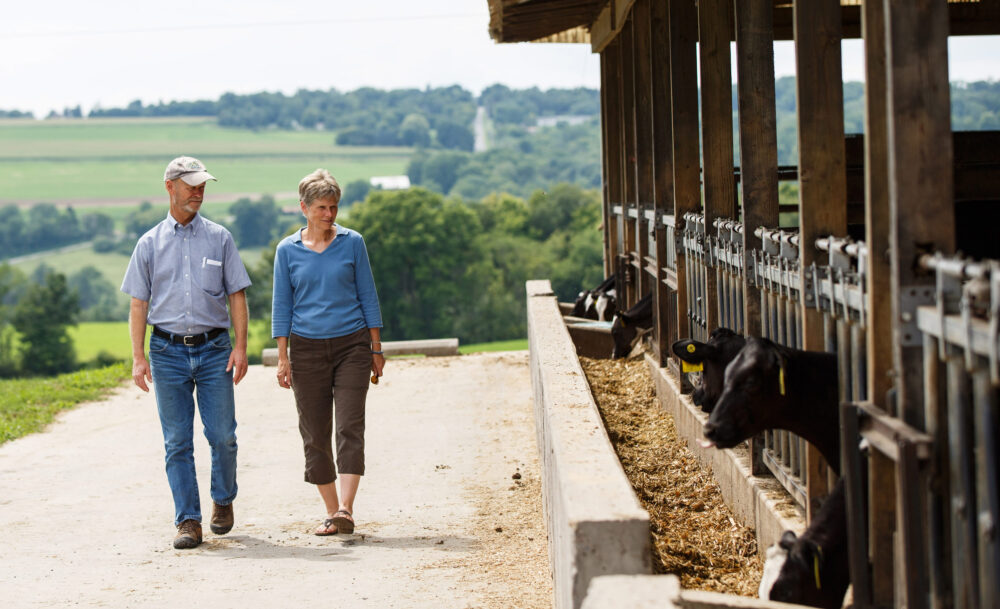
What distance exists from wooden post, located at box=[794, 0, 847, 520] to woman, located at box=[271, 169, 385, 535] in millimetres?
2627

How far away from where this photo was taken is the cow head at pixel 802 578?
4.16 meters

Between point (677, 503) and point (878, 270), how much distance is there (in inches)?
124

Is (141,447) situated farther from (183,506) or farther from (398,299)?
(398,299)

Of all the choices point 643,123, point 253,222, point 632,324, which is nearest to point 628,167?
point 643,123

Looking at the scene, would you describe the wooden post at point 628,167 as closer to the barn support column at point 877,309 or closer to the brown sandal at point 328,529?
the brown sandal at point 328,529

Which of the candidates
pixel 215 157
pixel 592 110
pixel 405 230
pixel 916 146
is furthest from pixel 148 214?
pixel 916 146

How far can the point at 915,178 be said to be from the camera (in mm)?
3609

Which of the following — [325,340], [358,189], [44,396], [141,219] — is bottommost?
[44,396]

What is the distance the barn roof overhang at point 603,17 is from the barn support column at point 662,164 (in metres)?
1.02

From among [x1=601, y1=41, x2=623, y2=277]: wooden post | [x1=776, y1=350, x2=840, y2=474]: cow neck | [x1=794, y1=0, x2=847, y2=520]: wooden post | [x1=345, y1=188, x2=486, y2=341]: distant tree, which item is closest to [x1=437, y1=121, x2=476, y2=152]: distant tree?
[x1=345, y1=188, x2=486, y2=341]: distant tree

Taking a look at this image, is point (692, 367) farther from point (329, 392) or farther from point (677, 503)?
point (329, 392)

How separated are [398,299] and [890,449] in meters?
73.9

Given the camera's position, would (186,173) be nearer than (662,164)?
Yes

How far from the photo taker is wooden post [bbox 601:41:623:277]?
1479 cm
